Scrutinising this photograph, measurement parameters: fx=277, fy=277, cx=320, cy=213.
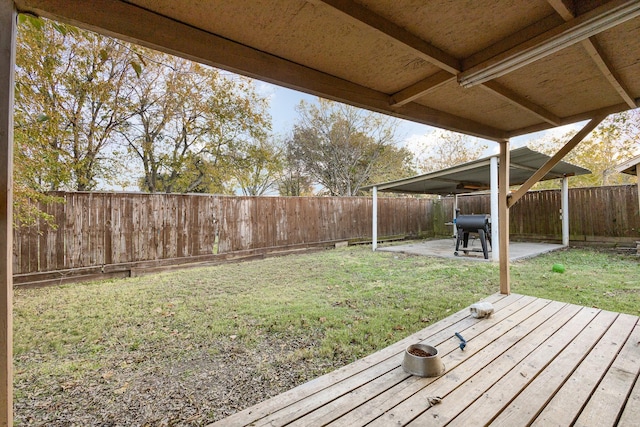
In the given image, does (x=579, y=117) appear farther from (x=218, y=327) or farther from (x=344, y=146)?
(x=344, y=146)

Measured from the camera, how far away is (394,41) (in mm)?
1408

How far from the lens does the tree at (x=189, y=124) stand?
7.68m

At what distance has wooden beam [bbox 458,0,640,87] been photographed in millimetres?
1230

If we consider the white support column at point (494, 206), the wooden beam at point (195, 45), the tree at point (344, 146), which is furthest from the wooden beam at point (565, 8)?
the tree at point (344, 146)


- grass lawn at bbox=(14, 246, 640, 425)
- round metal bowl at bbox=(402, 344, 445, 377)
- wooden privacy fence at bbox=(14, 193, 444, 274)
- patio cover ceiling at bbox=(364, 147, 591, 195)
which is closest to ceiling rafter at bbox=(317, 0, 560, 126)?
round metal bowl at bbox=(402, 344, 445, 377)

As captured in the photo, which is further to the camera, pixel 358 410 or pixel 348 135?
→ pixel 348 135

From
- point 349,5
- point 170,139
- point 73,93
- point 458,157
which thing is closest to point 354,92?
point 349,5

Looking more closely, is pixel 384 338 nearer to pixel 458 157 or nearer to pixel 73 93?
pixel 73 93

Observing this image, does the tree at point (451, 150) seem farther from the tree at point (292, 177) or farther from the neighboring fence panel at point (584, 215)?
the tree at point (292, 177)

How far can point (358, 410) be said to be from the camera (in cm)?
138

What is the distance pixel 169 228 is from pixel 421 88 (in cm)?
573

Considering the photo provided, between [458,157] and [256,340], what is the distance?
54.5ft

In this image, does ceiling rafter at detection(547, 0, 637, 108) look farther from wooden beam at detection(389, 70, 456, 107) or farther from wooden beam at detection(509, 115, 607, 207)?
wooden beam at detection(389, 70, 456, 107)

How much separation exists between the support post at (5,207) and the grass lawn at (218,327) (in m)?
0.96
